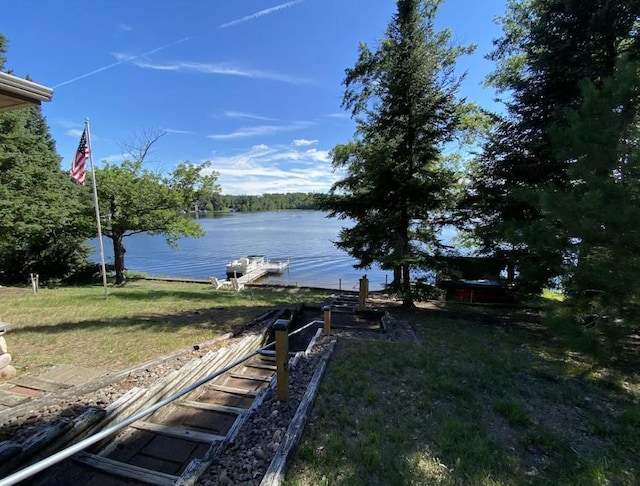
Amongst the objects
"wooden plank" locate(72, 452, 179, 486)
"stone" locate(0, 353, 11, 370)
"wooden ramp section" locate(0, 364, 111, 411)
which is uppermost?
"stone" locate(0, 353, 11, 370)

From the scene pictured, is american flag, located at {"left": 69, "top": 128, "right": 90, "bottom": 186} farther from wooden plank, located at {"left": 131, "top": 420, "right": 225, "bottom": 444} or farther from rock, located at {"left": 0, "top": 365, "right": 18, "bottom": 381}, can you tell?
wooden plank, located at {"left": 131, "top": 420, "right": 225, "bottom": 444}

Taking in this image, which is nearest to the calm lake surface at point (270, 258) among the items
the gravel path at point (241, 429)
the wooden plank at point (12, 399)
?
the gravel path at point (241, 429)

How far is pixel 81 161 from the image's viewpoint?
392 inches

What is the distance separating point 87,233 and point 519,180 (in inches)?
773

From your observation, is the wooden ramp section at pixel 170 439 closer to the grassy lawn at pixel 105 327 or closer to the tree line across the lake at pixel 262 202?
the grassy lawn at pixel 105 327

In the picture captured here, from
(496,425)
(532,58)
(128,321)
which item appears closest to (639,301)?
(496,425)

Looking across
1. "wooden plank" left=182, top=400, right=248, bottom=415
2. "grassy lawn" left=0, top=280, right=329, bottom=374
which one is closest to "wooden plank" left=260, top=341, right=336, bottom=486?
"wooden plank" left=182, top=400, right=248, bottom=415

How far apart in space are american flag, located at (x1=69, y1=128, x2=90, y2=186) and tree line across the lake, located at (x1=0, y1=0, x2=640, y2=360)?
728cm

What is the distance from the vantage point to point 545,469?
2.67 meters

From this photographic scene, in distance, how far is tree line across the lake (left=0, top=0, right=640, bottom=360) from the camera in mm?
4238

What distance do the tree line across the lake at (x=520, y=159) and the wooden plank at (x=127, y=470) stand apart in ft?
17.0

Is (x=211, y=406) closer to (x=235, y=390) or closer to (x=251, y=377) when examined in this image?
(x=235, y=390)

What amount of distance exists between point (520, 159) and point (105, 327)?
439 inches

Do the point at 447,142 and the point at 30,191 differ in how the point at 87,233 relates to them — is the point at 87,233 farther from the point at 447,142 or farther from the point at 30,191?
the point at 447,142
